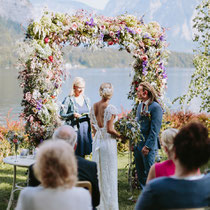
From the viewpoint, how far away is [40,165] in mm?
2047

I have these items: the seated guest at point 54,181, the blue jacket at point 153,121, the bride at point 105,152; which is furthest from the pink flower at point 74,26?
the seated guest at point 54,181

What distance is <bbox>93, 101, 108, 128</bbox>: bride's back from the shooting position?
16.0ft

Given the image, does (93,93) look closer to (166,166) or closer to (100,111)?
(100,111)

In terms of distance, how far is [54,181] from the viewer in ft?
6.75

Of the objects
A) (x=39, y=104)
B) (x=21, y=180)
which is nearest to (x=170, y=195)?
(x=39, y=104)

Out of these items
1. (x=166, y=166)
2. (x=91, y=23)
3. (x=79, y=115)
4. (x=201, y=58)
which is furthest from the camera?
(x=201, y=58)

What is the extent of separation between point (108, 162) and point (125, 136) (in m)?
0.57

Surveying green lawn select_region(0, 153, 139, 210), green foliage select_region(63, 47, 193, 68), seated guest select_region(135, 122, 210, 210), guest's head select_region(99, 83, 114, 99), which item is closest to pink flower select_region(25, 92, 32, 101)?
guest's head select_region(99, 83, 114, 99)

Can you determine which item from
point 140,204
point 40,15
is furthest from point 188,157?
point 40,15

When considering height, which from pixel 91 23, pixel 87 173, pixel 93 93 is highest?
pixel 91 23

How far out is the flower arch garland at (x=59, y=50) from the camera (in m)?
5.81

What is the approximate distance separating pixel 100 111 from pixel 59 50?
1.81 metres

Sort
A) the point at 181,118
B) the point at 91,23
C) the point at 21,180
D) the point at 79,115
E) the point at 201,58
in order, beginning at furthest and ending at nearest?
the point at 181,118 < the point at 201,58 < the point at 21,180 < the point at 91,23 < the point at 79,115

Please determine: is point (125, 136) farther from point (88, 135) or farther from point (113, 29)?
point (113, 29)
